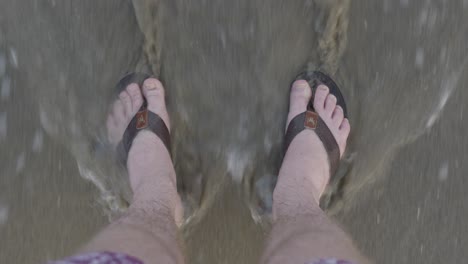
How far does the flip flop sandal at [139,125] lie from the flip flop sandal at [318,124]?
0.45m

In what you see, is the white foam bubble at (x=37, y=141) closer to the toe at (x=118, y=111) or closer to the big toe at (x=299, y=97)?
the toe at (x=118, y=111)

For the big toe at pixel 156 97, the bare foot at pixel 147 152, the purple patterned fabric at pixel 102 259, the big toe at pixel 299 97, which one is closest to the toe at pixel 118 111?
the bare foot at pixel 147 152

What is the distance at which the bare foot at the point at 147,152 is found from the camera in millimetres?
1730

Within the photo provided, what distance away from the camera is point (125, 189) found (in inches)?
76.4

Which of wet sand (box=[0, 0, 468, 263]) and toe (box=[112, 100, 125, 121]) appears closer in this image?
wet sand (box=[0, 0, 468, 263])

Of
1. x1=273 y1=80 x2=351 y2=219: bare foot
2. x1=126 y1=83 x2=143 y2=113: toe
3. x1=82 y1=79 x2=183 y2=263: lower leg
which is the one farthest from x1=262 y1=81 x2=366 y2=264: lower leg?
x1=126 y1=83 x2=143 y2=113: toe

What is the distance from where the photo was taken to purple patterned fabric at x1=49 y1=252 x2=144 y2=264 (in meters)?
1.20

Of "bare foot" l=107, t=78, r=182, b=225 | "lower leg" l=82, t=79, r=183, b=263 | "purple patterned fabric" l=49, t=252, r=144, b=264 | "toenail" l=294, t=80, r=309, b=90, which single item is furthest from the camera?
"toenail" l=294, t=80, r=309, b=90

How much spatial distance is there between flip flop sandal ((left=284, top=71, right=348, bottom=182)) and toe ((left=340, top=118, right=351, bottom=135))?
0.07 feet

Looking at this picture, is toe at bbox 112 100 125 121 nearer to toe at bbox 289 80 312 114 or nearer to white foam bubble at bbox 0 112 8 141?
white foam bubble at bbox 0 112 8 141

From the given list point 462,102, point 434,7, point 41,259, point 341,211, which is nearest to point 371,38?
point 434,7

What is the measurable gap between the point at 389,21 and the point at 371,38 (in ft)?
0.26

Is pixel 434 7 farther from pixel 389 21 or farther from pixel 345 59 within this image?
pixel 345 59

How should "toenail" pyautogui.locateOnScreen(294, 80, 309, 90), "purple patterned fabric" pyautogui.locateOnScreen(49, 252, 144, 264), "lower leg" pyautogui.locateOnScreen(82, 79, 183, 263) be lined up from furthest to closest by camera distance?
1. "toenail" pyautogui.locateOnScreen(294, 80, 309, 90)
2. "lower leg" pyautogui.locateOnScreen(82, 79, 183, 263)
3. "purple patterned fabric" pyautogui.locateOnScreen(49, 252, 144, 264)
